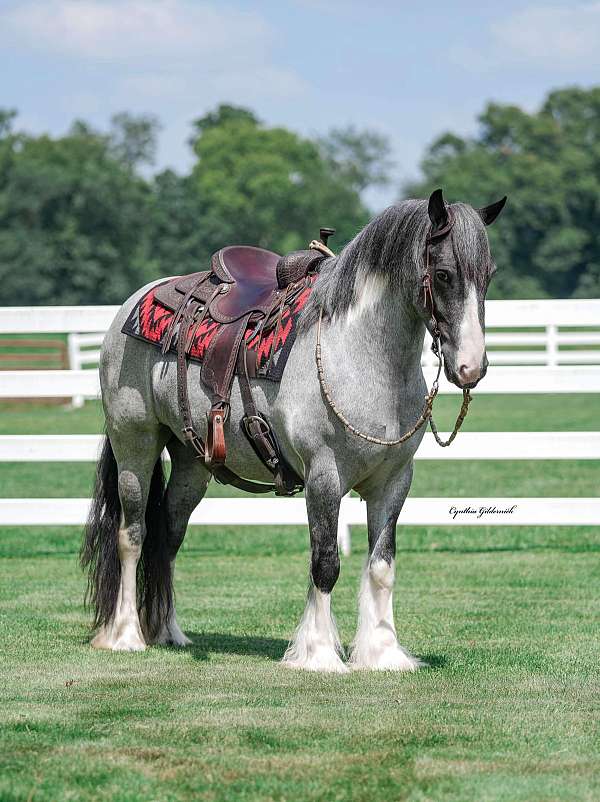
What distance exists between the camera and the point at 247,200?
90312 millimetres

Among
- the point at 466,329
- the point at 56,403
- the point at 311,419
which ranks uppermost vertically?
the point at 466,329

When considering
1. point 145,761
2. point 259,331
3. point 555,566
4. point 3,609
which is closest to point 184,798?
point 145,761

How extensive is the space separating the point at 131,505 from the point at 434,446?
325 cm

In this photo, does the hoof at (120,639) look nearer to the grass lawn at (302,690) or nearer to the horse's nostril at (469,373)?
the grass lawn at (302,690)

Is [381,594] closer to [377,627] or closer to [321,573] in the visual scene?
[377,627]

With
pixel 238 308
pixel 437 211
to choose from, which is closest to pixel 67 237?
pixel 238 308

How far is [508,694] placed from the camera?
554 cm

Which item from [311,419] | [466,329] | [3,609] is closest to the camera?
[466,329]

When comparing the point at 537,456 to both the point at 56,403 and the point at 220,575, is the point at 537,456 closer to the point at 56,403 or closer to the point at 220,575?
the point at 220,575

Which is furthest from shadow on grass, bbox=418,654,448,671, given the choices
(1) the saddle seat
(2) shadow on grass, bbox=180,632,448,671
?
(1) the saddle seat

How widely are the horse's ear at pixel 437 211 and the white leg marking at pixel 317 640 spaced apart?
5.67 ft

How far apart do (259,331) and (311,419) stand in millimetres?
602

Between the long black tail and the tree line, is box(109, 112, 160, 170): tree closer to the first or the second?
the tree line

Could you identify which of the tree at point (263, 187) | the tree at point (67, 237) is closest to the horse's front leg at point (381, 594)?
the tree at point (67, 237)
